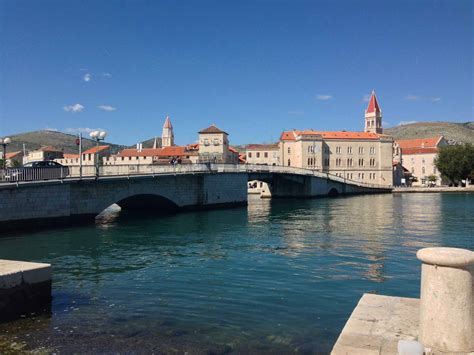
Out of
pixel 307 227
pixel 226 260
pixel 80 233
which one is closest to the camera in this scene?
pixel 226 260

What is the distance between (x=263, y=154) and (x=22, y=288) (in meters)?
112

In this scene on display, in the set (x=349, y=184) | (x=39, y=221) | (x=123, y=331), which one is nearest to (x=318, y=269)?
(x=123, y=331)

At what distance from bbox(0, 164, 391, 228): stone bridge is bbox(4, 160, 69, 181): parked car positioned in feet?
2.46

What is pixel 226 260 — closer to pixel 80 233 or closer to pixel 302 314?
pixel 302 314

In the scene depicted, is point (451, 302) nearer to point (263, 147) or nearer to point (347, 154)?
point (347, 154)

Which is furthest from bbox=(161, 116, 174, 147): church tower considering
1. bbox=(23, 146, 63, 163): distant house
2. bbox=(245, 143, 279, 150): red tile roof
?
bbox=(245, 143, 279, 150): red tile roof

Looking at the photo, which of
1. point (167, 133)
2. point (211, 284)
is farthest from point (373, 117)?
point (211, 284)

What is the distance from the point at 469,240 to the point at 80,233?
25.5m

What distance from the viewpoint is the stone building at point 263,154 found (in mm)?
121188

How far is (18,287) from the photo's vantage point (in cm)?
1091

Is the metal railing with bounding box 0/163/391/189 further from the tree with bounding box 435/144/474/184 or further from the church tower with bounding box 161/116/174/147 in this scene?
the church tower with bounding box 161/116/174/147

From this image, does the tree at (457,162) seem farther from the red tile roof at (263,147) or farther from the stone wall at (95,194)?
the stone wall at (95,194)

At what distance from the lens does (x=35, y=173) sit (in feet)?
105

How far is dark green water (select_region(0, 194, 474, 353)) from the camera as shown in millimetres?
9836
